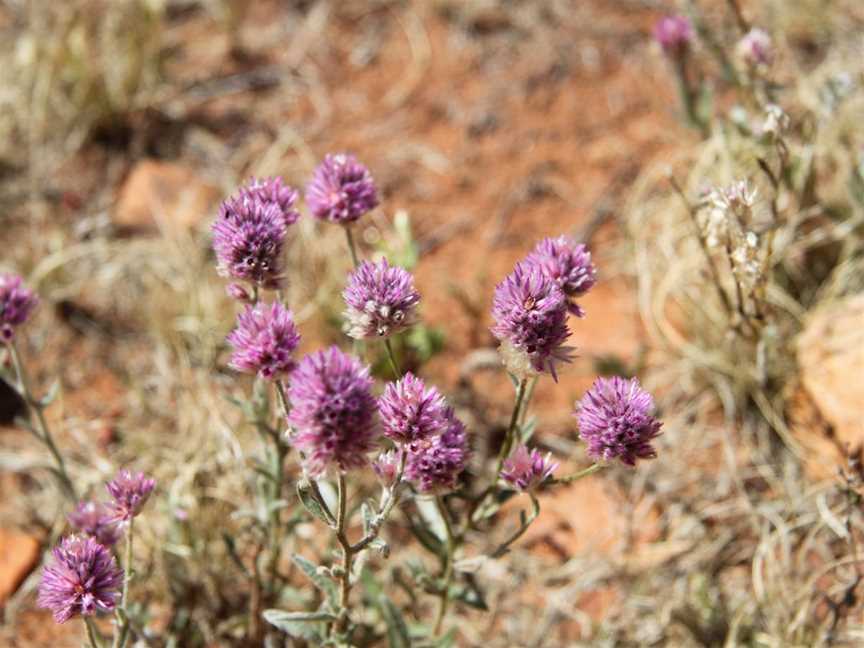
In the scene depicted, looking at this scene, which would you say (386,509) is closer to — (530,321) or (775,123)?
(530,321)

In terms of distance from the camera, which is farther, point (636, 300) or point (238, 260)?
point (636, 300)

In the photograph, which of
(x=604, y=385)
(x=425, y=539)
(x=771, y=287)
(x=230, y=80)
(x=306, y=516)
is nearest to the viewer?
(x=604, y=385)

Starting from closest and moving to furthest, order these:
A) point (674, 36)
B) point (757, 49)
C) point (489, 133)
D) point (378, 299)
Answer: point (378, 299) → point (757, 49) → point (674, 36) → point (489, 133)

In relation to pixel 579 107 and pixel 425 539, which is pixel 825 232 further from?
pixel 425 539

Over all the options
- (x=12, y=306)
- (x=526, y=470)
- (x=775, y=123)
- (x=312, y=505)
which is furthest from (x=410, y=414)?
(x=775, y=123)

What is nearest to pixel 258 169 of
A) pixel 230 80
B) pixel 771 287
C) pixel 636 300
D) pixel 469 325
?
pixel 230 80

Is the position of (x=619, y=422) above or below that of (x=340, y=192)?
below

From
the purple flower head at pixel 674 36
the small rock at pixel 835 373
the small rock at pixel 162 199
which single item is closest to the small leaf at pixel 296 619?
the small rock at pixel 835 373
